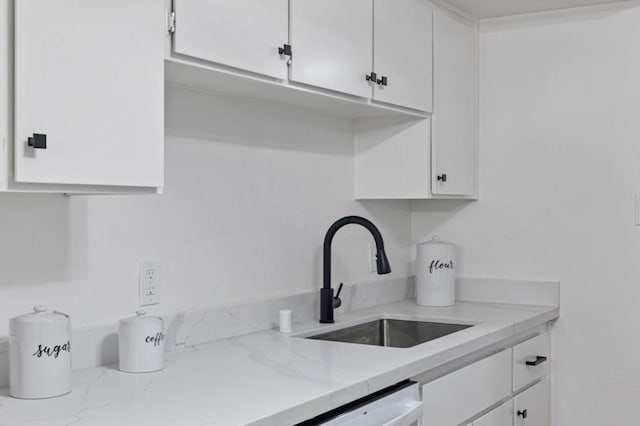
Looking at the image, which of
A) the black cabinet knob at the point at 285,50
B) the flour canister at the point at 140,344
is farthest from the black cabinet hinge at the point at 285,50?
the flour canister at the point at 140,344

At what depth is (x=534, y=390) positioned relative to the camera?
295cm

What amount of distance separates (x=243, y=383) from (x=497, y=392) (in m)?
1.17

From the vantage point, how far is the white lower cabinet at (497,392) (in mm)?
2186

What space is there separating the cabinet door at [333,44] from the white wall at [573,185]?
98 cm

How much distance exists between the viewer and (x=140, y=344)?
1809mm

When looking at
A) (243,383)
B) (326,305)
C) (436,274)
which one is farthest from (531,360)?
(243,383)

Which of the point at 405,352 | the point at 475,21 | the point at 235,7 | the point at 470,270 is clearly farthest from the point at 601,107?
the point at 235,7

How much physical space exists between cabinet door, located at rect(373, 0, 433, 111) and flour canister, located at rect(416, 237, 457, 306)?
60 centimetres

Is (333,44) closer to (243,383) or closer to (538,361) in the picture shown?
(243,383)

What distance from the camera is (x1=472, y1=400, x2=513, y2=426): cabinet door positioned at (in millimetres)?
2450

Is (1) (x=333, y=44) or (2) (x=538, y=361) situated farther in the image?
(2) (x=538, y=361)

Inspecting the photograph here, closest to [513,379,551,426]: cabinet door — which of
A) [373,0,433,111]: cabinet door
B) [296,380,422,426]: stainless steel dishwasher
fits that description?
[296,380,422,426]: stainless steel dishwasher

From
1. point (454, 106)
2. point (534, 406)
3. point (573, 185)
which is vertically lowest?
point (534, 406)

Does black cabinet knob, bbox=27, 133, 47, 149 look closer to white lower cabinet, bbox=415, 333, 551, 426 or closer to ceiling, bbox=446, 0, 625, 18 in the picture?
white lower cabinet, bbox=415, 333, 551, 426
